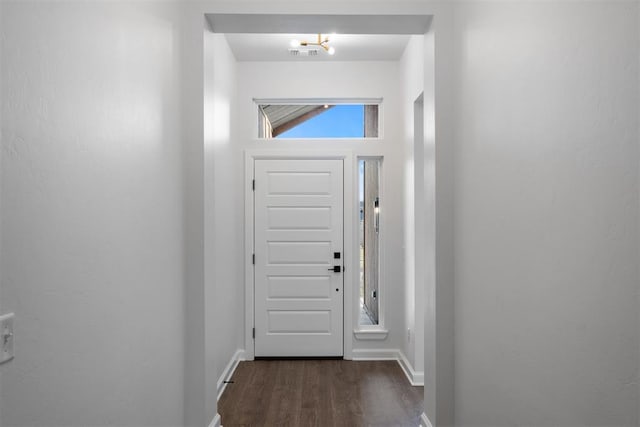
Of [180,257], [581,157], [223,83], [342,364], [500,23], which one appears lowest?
[342,364]

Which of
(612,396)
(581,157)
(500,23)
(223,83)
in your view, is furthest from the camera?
(223,83)

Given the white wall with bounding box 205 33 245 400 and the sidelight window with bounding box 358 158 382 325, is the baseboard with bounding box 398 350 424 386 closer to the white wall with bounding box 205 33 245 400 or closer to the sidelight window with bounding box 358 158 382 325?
the sidelight window with bounding box 358 158 382 325

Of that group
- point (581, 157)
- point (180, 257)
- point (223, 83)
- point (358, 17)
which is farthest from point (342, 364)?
point (581, 157)

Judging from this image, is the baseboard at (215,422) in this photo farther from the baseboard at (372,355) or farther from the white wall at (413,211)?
the baseboard at (372,355)

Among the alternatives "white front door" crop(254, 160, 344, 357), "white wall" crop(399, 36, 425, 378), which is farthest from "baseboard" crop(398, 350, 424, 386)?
"white front door" crop(254, 160, 344, 357)

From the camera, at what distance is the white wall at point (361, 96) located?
169 inches

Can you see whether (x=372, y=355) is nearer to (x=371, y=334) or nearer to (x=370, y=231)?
(x=371, y=334)

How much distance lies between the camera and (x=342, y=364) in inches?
164

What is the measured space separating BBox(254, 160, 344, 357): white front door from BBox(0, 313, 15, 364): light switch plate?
3.27 meters

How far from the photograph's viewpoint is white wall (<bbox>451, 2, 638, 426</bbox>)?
1.11 m

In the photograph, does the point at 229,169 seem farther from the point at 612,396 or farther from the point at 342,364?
the point at 612,396

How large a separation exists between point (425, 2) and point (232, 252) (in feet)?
8.47

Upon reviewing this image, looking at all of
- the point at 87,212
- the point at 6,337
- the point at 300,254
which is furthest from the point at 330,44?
the point at 6,337

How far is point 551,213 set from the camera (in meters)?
1.41
